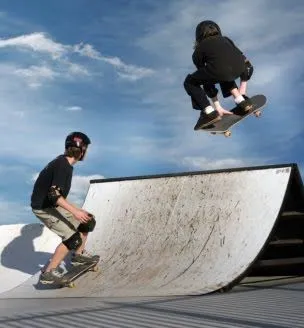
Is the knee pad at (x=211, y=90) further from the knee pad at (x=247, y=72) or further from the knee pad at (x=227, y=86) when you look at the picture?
the knee pad at (x=247, y=72)

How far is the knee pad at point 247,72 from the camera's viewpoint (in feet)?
17.4

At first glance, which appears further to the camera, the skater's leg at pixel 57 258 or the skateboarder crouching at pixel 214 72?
the skater's leg at pixel 57 258

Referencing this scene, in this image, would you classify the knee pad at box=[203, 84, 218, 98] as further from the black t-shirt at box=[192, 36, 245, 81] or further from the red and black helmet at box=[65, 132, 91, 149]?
the red and black helmet at box=[65, 132, 91, 149]

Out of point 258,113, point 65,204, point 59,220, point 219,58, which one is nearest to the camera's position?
point 219,58

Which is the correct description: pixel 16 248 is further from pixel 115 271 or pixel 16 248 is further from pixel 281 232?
pixel 281 232

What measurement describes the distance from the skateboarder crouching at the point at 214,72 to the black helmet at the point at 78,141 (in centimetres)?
133

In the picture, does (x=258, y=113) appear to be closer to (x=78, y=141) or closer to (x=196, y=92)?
(x=196, y=92)

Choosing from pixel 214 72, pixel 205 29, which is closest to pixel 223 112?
pixel 214 72

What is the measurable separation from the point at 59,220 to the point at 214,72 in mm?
2434

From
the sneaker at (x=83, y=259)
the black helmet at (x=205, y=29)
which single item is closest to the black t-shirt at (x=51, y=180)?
the sneaker at (x=83, y=259)

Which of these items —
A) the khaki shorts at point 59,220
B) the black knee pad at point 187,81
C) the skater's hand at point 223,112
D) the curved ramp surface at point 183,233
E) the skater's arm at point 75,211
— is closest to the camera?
the curved ramp surface at point 183,233

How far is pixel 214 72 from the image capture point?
505 cm

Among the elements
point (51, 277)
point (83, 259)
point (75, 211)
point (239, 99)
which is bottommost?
point (51, 277)

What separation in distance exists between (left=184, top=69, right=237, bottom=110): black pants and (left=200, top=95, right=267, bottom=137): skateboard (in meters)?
0.22
